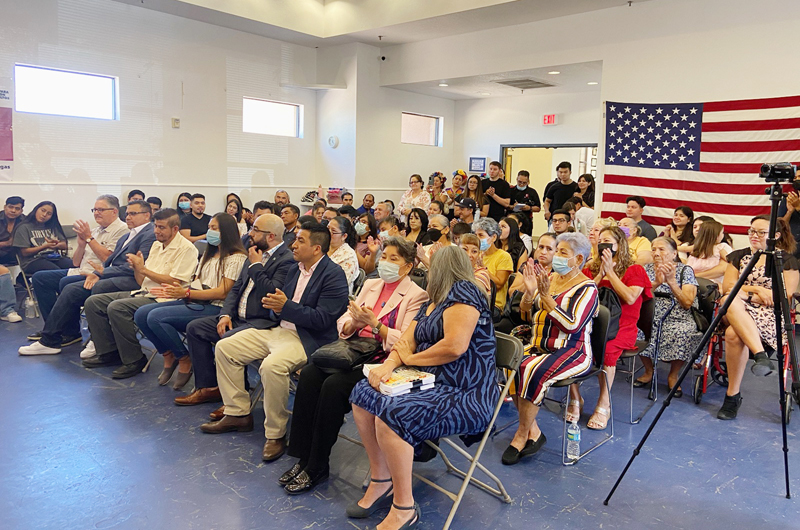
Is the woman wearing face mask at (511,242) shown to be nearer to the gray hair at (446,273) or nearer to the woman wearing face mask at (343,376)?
the woman wearing face mask at (343,376)

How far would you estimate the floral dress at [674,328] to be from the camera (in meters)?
4.49

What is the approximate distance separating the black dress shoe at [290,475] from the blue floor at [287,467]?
42 millimetres

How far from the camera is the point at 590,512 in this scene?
2.92m

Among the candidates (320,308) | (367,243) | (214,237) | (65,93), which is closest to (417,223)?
(367,243)

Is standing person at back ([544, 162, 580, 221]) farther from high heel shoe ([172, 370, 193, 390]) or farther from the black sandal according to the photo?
the black sandal

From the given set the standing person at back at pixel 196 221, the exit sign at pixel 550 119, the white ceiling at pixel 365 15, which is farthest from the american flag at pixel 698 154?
the standing person at back at pixel 196 221

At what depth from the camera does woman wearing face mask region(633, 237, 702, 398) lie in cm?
437

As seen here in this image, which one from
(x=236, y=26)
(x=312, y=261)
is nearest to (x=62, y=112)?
(x=236, y=26)

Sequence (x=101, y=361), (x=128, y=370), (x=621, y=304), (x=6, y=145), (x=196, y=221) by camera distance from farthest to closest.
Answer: (x=196, y=221), (x=6, y=145), (x=101, y=361), (x=128, y=370), (x=621, y=304)

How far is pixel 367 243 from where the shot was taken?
6434 mm

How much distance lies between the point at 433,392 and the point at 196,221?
23.1 ft

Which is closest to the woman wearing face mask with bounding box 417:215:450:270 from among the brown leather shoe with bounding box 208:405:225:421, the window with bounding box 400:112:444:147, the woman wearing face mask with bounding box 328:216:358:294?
the woman wearing face mask with bounding box 328:216:358:294

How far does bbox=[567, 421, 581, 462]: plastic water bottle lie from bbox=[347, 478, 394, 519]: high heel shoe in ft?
3.82

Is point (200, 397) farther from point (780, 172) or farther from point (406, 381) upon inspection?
point (780, 172)
